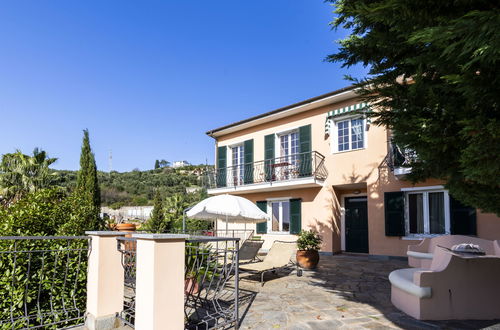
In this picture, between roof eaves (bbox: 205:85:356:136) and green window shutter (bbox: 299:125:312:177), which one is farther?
green window shutter (bbox: 299:125:312:177)

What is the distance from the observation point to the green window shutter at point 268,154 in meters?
13.8

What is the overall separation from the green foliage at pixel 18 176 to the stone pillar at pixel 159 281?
43.2 feet

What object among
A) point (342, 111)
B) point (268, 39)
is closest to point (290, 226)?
point (342, 111)

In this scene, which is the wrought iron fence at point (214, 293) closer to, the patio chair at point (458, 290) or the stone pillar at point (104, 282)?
the stone pillar at point (104, 282)

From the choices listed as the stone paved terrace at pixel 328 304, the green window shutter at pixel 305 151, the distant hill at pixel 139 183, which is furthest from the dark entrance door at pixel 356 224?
the distant hill at pixel 139 183

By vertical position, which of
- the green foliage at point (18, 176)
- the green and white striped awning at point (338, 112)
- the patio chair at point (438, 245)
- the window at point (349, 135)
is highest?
the green and white striped awning at point (338, 112)

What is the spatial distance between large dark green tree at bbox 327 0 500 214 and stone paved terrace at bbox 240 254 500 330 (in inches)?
59.7

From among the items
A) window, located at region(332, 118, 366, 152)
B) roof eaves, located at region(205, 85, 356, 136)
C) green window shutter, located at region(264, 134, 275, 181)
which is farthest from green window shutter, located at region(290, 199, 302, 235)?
roof eaves, located at region(205, 85, 356, 136)

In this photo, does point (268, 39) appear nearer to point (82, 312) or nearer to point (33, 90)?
point (33, 90)

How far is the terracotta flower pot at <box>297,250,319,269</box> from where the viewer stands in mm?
8141

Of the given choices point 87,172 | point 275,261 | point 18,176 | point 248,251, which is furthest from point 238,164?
point 18,176

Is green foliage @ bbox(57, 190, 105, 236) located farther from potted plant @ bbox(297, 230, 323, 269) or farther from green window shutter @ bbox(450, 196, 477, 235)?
green window shutter @ bbox(450, 196, 477, 235)

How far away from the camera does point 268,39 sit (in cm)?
1203

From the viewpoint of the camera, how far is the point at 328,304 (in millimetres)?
5000
